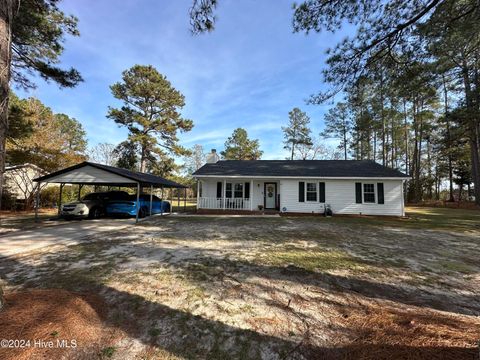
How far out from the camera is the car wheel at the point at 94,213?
12312 millimetres

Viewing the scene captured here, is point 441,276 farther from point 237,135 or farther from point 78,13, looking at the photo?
point 237,135

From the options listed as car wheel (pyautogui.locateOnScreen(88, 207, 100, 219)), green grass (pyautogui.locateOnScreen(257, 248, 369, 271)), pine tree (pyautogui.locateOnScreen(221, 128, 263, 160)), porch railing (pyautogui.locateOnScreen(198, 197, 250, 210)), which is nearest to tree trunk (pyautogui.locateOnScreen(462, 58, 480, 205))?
green grass (pyautogui.locateOnScreen(257, 248, 369, 271))

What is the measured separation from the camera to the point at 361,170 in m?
15.2

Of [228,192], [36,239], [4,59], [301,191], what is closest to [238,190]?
[228,192]

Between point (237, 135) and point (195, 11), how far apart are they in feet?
110

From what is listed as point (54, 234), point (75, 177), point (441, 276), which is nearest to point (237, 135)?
point (75, 177)

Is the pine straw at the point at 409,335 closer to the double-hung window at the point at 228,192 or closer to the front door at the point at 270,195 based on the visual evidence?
the front door at the point at 270,195

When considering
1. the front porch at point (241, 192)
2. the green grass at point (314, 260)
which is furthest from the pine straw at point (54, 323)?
the front porch at point (241, 192)

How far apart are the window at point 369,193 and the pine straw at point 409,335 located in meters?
12.5

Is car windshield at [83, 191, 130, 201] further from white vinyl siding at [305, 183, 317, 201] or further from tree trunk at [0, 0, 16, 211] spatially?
white vinyl siding at [305, 183, 317, 201]

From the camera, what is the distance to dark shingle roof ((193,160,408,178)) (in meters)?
14.5

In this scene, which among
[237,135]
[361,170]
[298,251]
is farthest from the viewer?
[237,135]

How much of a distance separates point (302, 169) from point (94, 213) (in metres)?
13.5

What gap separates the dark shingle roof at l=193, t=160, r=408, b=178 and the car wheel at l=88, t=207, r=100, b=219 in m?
6.10
